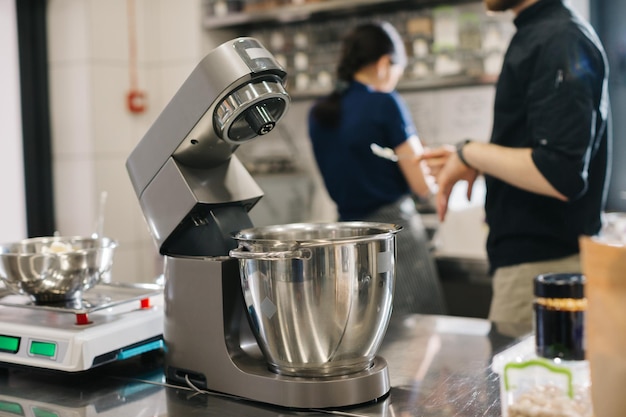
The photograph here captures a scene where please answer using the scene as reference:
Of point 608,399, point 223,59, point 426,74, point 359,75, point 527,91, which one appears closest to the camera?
point 608,399

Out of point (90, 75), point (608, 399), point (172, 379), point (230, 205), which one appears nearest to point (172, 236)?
point (230, 205)

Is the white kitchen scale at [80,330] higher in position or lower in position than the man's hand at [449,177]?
lower

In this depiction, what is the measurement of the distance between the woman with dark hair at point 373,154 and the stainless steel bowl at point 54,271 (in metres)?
1.40

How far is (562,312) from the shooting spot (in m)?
1.05

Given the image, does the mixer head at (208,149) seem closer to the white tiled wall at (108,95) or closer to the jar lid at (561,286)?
the jar lid at (561,286)

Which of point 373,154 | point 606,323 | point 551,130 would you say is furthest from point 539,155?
point 373,154

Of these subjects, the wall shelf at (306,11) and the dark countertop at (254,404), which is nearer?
the dark countertop at (254,404)

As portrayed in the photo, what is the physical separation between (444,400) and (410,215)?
1.65m

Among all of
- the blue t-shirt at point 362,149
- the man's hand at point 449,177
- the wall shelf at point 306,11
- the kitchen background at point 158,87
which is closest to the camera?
the man's hand at point 449,177

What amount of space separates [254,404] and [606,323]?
477 mm

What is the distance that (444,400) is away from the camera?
94cm

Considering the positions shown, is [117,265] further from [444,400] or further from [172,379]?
[444,400]

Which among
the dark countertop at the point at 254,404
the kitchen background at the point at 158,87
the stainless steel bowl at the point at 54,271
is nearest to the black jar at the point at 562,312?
the dark countertop at the point at 254,404

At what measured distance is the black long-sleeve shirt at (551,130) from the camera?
1421mm
